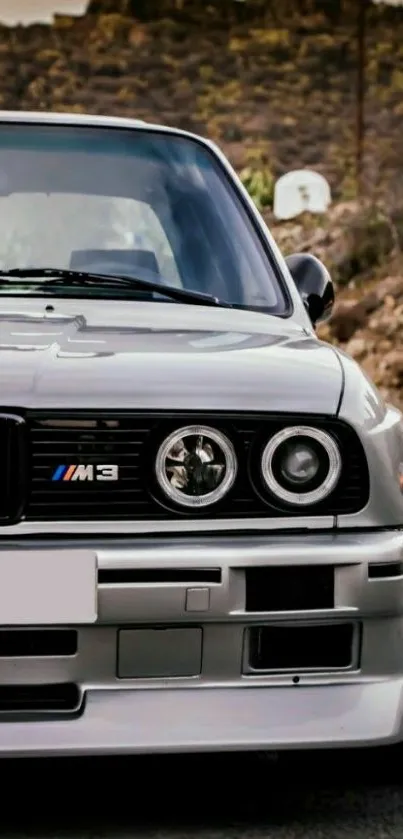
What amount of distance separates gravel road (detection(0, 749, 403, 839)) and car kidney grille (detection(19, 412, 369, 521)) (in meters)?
0.61

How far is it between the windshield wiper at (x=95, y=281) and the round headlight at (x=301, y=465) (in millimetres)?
1021

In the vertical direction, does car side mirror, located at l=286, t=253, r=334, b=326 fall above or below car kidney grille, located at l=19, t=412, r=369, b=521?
below

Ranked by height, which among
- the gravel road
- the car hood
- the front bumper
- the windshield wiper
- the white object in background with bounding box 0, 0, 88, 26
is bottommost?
the white object in background with bounding box 0, 0, 88, 26

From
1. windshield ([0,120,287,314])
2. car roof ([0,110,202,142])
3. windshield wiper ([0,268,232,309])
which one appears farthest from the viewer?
car roof ([0,110,202,142])

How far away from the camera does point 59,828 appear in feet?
11.8

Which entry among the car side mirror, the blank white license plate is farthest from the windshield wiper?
the blank white license plate

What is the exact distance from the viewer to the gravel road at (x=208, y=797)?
362 cm

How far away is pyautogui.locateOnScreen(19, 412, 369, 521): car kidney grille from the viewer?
347 centimetres

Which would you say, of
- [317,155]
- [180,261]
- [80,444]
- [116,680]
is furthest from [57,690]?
[317,155]

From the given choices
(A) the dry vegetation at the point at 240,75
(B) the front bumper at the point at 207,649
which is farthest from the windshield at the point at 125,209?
(A) the dry vegetation at the point at 240,75

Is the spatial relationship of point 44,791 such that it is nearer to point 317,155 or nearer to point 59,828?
point 59,828

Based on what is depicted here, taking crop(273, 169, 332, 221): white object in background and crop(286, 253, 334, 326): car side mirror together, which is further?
crop(273, 169, 332, 221): white object in background

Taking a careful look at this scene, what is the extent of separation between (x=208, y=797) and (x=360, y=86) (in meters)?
13.5

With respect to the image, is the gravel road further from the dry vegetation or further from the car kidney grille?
the dry vegetation
